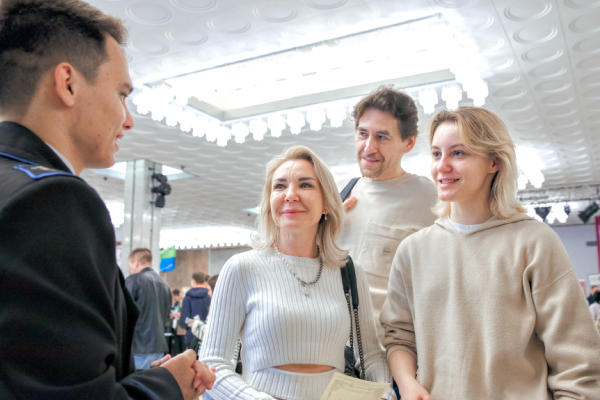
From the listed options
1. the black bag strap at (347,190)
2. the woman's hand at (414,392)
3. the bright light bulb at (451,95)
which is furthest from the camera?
the bright light bulb at (451,95)

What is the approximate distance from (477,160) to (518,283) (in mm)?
418

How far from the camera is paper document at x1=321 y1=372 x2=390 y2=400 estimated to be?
4.75 feet

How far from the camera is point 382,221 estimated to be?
224 centimetres

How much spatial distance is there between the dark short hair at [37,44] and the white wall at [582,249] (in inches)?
783

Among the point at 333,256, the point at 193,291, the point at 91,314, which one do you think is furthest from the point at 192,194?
the point at 91,314

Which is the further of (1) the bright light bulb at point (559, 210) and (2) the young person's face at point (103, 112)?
(1) the bright light bulb at point (559, 210)

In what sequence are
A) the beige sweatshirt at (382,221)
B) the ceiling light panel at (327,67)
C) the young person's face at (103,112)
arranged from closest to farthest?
the young person's face at (103,112) < the beige sweatshirt at (382,221) < the ceiling light panel at (327,67)

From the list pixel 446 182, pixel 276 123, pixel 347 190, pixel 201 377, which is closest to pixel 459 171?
pixel 446 182

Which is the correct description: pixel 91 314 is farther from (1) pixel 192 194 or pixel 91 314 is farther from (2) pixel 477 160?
(1) pixel 192 194

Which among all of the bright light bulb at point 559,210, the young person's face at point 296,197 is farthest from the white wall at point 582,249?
the young person's face at point 296,197

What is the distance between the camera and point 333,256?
190 cm

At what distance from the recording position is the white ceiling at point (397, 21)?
461cm

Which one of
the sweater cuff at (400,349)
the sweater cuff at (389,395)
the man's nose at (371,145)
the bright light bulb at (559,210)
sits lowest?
the sweater cuff at (389,395)

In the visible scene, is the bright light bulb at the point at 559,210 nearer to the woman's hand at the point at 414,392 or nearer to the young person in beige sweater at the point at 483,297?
the young person in beige sweater at the point at 483,297
